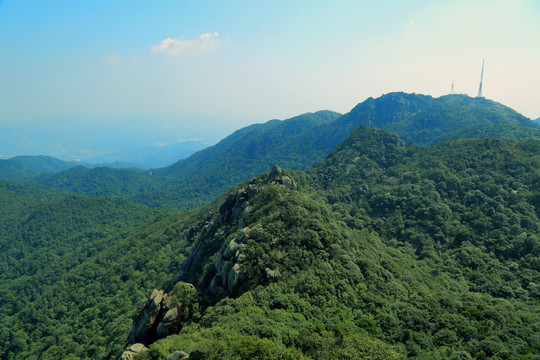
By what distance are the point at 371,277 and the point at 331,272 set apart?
7.37 m

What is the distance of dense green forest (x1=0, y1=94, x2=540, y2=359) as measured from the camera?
101 ft

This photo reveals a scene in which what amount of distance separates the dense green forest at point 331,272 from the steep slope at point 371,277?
23 centimetres

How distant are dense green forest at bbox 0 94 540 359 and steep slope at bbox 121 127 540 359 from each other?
0.76 ft

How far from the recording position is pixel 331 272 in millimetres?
39594

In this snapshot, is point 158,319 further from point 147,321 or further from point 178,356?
point 178,356

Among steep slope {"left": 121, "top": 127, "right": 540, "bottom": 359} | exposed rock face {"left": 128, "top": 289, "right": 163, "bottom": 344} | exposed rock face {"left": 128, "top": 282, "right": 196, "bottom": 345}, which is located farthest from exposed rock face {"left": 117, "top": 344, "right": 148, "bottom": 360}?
exposed rock face {"left": 128, "top": 289, "right": 163, "bottom": 344}

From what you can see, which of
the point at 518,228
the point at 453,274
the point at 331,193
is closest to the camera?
the point at 453,274

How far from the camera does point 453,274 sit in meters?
57.0

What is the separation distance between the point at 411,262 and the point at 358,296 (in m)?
26.1

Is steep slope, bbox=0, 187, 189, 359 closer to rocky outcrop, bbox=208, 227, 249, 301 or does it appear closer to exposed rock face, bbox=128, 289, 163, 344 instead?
exposed rock face, bbox=128, 289, 163, 344

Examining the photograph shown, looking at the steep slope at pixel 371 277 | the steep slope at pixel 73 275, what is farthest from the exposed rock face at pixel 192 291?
the steep slope at pixel 73 275

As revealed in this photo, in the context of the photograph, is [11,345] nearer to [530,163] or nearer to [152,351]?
[152,351]

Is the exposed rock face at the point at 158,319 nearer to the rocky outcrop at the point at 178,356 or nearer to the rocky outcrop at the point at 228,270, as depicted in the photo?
the rocky outcrop at the point at 228,270

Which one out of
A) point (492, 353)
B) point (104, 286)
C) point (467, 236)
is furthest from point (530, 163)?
point (104, 286)
